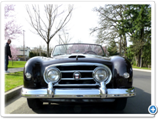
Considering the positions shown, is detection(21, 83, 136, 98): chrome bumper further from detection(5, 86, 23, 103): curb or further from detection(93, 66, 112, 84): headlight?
detection(5, 86, 23, 103): curb

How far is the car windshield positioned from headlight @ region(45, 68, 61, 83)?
161 cm

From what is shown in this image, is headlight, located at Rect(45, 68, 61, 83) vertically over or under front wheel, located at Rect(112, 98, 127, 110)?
A: over

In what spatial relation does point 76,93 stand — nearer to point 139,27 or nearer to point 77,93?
point 77,93

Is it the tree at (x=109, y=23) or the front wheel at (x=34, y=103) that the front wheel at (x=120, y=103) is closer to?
the front wheel at (x=34, y=103)

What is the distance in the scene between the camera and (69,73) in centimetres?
294

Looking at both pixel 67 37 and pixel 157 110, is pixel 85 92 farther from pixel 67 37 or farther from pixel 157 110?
pixel 67 37

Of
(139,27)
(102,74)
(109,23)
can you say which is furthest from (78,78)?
(109,23)

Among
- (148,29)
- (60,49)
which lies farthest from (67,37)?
(60,49)

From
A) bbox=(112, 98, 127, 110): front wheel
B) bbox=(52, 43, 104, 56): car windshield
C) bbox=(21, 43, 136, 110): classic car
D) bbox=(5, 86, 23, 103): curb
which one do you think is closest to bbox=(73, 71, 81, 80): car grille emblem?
bbox=(21, 43, 136, 110): classic car

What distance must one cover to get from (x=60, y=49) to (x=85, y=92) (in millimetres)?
2192

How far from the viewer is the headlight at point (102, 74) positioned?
284 cm

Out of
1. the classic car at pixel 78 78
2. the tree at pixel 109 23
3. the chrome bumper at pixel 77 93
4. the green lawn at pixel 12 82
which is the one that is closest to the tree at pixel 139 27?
the tree at pixel 109 23

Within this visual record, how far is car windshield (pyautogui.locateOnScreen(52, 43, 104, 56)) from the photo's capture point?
14.7 ft

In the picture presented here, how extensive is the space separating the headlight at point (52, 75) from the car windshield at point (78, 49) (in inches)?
63.3
